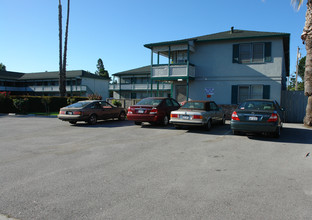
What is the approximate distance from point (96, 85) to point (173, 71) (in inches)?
1430

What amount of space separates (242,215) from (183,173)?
1.95 meters

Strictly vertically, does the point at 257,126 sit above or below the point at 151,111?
below

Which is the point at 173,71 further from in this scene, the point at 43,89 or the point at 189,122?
the point at 43,89

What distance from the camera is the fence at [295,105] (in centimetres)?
1678

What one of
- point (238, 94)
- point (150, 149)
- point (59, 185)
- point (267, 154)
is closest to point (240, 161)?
point (267, 154)

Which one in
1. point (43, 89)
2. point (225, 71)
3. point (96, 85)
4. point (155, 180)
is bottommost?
point (155, 180)

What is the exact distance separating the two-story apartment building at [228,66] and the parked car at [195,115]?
24.5 ft

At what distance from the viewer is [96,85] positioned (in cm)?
5316

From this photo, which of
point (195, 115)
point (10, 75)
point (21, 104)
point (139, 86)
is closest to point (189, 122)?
point (195, 115)

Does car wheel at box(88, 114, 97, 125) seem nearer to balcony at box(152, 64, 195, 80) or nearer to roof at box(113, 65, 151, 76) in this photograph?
balcony at box(152, 64, 195, 80)

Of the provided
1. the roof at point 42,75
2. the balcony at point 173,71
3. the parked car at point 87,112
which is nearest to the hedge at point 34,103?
the balcony at point 173,71

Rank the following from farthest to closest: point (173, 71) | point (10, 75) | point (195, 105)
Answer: point (10, 75)
point (173, 71)
point (195, 105)

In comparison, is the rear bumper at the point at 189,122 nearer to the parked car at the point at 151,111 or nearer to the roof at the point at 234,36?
the parked car at the point at 151,111

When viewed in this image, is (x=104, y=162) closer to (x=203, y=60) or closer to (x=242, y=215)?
(x=242, y=215)
